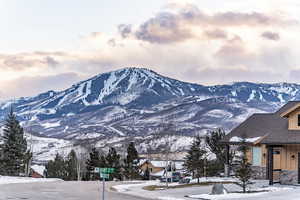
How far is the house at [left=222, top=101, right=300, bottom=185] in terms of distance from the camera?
39.7 meters

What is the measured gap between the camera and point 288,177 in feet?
132

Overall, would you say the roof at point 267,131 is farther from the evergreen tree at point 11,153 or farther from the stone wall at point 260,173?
the evergreen tree at point 11,153

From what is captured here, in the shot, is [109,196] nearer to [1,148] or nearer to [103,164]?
[1,148]

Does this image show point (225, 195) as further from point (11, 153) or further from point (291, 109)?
point (11, 153)

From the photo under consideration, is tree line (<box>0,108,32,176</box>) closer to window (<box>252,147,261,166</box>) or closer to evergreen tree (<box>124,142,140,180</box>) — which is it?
evergreen tree (<box>124,142,140,180</box>)

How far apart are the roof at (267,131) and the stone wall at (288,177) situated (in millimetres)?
2678

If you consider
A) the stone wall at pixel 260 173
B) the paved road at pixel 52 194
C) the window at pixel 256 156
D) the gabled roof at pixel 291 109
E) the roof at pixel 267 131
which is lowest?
the paved road at pixel 52 194

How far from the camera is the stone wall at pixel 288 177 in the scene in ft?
131

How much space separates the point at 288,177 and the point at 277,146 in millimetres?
2477

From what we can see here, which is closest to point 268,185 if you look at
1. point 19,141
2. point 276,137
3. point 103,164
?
point 276,137

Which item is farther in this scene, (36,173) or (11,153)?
(36,173)

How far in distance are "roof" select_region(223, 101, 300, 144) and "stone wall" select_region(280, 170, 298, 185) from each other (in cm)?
268

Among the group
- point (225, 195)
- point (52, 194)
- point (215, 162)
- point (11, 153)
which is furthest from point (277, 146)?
point (11, 153)

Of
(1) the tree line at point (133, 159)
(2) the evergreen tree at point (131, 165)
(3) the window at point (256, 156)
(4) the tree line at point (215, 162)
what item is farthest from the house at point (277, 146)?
(2) the evergreen tree at point (131, 165)
